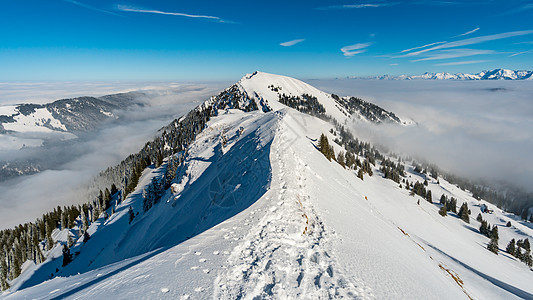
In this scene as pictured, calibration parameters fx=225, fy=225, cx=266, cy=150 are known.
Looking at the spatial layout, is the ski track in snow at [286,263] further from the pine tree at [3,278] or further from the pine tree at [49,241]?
the pine tree at [49,241]

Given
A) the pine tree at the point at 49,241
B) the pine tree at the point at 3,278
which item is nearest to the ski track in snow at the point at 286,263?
the pine tree at the point at 3,278

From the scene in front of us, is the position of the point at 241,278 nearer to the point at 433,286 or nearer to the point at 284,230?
the point at 284,230

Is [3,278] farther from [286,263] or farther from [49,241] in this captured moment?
[286,263]

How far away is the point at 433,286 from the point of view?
1135cm

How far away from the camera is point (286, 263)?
31.3ft

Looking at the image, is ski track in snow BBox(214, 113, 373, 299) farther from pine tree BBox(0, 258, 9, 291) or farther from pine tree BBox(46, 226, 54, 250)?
pine tree BBox(46, 226, 54, 250)

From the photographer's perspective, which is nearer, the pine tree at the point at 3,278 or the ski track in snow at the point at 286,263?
the ski track in snow at the point at 286,263

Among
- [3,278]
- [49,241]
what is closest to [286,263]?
[3,278]

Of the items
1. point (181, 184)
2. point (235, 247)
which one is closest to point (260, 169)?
point (235, 247)

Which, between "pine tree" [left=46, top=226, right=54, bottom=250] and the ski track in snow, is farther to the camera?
"pine tree" [left=46, top=226, right=54, bottom=250]

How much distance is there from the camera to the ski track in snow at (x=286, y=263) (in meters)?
7.95

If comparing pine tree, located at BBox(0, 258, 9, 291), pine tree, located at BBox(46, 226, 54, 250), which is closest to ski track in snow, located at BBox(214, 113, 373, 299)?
pine tree, located at BBox(0, 258, 9, 291)

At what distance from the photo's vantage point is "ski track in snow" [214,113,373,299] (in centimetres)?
795

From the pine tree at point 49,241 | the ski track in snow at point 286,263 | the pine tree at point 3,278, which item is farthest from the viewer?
the pine tree at point 49,241
